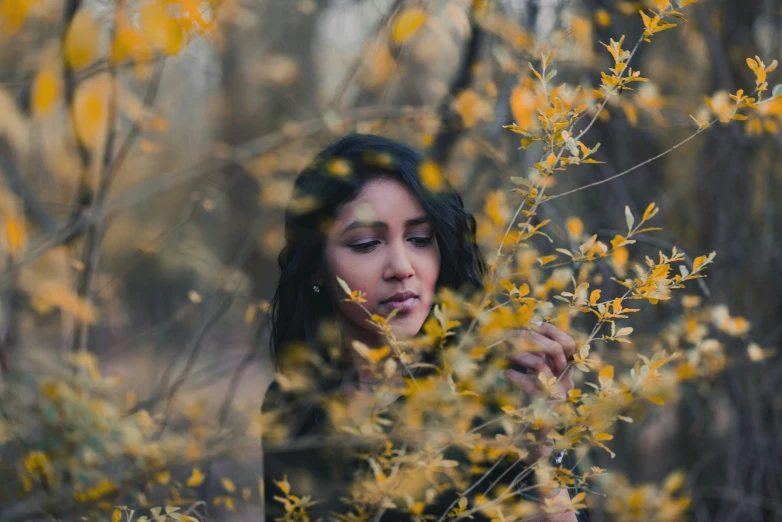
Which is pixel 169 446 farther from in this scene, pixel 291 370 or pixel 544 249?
pixel 544 249

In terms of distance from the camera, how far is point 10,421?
63.1 inches

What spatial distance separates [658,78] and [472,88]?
237cm

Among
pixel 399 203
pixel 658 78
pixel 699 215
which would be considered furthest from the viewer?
pixel 658 78

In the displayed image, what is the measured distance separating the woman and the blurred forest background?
180 mm

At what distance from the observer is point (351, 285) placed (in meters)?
1.81

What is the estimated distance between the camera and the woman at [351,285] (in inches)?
68.6

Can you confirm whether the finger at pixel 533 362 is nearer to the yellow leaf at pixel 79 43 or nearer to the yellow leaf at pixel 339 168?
the yellow leaf at pixel 339 168

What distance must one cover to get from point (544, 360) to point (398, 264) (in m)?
0.41

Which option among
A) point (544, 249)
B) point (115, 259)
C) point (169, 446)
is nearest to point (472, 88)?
point (544, 249)

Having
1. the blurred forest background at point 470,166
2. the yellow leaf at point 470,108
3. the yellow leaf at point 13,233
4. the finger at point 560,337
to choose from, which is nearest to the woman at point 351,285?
the finger at point 560,337

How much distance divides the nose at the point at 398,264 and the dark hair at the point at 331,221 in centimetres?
13

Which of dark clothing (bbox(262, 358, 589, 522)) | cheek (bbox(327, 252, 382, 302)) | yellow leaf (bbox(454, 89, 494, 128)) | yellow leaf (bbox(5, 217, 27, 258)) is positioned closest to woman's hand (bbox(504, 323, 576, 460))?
dark clothing (bbox(262, 358, 589, 522))

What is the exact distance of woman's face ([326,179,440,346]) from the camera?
1738 mm

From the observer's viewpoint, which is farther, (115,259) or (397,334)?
(115,259)
